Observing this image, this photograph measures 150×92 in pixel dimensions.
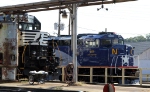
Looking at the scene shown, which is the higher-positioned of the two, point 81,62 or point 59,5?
point 59,5

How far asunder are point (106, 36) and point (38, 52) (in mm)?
5081

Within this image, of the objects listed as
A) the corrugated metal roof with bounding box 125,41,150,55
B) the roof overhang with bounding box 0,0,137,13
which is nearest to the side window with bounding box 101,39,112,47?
the roof overhang with bounding box 0,0,137,13

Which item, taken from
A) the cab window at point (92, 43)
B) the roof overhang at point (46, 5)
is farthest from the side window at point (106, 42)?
the roof overhang at point (46, 5)

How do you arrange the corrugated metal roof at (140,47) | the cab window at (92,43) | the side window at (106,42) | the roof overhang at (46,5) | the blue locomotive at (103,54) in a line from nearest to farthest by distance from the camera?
1. the roof overhang at (46,5)
2. the blue locomotive at (103,54)
3. the side window at (106,42)
4. the cab window at (92,43)
5. the corrugated metal roof at (140,47)

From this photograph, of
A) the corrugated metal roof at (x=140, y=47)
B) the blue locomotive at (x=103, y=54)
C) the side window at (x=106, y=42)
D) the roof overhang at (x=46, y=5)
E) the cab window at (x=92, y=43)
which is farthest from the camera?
the corrugated metal roof at (x=140, y=47)

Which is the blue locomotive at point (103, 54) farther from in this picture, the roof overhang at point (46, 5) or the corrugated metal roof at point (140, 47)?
the corrugated metal roof at point (140, 47)

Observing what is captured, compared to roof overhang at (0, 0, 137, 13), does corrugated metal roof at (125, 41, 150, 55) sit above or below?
below

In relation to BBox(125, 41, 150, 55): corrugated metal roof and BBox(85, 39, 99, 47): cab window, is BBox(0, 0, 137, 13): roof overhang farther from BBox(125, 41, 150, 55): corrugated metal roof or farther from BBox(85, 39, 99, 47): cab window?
BBox(125, 41, 150, 55): corrugated metal roof

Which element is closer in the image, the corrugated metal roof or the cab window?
the cab window

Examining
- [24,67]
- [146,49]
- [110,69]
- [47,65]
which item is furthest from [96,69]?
[146,49]

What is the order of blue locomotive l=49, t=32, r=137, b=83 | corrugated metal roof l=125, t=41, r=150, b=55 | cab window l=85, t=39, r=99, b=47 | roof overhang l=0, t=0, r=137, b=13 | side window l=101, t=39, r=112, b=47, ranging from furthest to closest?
corrugated metal roof l=125, t=41, r=150, b=55, cab window l=85, t=39, r=99, b=47, side window l=101, t=39, r=112, b=47, blue locomotive l=49, t=32, r=137, b=83, roof overhang l=0, t=0, r=137, b=13

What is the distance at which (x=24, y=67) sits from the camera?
63.9ft

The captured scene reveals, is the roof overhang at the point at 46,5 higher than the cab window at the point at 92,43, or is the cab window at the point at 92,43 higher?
the roof overhang at the point at 46,5

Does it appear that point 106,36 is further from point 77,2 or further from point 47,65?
point 77,2
